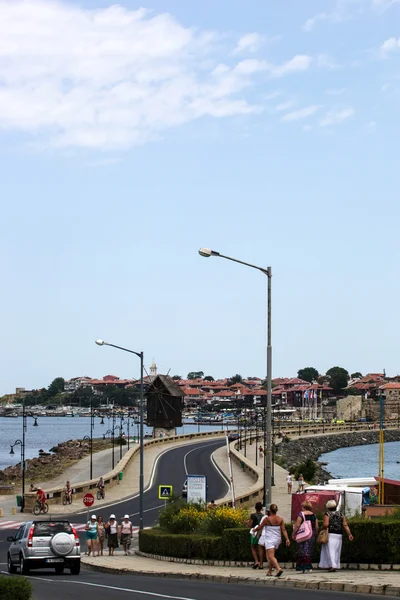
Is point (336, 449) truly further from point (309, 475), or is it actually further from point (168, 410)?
point (309, 475)

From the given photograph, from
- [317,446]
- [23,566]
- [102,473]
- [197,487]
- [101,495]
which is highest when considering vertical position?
[197,487]

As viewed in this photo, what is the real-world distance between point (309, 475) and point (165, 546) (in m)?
50.7

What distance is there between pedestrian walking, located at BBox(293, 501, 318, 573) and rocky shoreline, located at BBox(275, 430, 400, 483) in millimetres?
72575

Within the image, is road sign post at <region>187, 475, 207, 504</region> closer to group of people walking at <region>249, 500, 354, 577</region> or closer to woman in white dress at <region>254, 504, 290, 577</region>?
group of people walking at <region>249, 500, 354, 577</region>

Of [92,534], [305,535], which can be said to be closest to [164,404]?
[92,534]

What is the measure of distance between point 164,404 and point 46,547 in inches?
3641

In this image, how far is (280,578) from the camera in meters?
18.9

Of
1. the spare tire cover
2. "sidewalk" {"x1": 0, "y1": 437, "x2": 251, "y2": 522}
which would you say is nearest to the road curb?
the spare tire cover

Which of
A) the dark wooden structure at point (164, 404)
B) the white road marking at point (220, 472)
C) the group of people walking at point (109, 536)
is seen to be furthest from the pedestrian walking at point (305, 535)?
the dark wooden structure at point (164, 404)

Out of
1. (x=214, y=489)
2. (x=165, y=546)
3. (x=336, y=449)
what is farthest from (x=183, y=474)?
(x=336, y=449)

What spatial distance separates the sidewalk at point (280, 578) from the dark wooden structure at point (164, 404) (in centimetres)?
8757

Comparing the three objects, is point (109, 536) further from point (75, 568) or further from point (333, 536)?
point (333, 536)

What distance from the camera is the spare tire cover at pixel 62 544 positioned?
26.3 m

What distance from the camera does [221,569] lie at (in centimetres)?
2383
